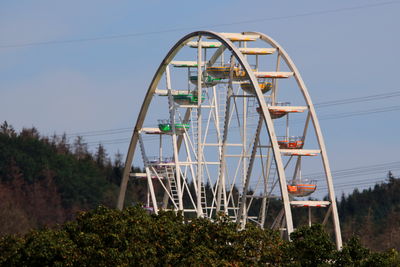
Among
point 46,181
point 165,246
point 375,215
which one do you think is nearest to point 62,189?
point 46,181

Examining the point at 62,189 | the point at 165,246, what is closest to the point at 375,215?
the point at 62,189

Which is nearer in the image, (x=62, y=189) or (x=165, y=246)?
(x=165, y=246)

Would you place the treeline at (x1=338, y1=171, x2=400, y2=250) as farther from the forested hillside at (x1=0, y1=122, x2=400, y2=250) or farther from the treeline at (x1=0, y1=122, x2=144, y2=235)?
the treeline at (x1=0, y1=122, x2=144, y2=235)

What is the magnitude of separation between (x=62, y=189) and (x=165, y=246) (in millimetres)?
89894

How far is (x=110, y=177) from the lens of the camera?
16312 cm

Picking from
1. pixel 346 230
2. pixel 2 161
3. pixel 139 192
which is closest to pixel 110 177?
pixel 139 192

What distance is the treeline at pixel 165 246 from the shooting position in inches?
2201

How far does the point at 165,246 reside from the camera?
60.1 meters

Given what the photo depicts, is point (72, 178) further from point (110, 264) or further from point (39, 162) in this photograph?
point (110, 264)

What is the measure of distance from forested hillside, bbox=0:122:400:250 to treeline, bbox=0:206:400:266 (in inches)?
2655

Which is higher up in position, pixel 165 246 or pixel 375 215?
pixel 165 246

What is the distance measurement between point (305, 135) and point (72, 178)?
82899 mm

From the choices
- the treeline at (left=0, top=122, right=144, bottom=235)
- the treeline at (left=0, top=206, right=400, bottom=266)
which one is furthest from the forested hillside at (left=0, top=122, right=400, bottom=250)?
the treeline at (left=0, top=206, right=400, bottom=266)

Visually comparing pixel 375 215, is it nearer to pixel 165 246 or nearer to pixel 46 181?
pixel 46 181
